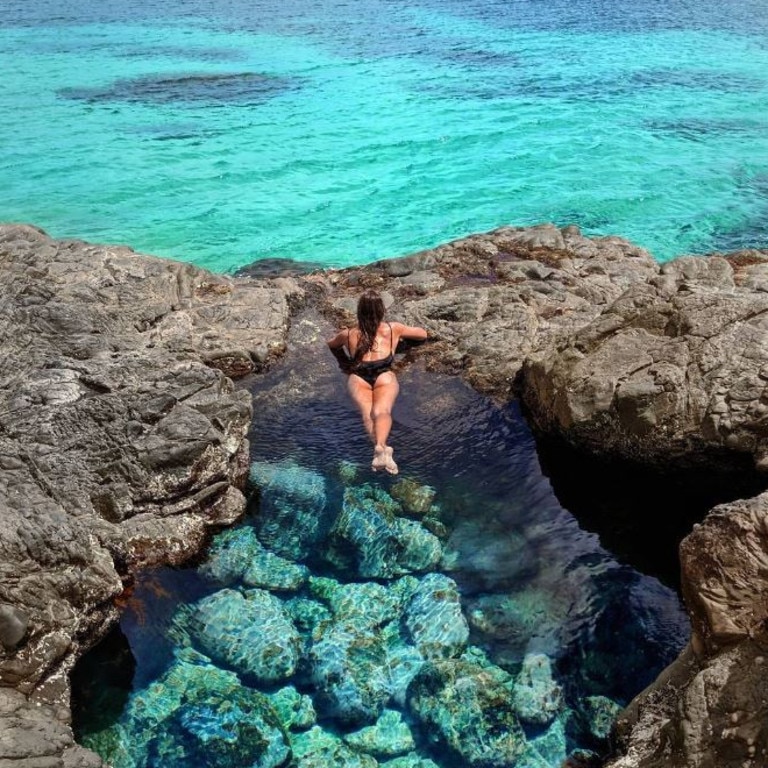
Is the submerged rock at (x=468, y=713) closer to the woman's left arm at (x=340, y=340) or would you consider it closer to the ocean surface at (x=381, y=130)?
the woman's left arm at (x=340, y=340)

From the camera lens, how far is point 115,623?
6.58 m

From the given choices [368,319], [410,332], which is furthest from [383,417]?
[410,332]

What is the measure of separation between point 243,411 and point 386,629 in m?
2.75

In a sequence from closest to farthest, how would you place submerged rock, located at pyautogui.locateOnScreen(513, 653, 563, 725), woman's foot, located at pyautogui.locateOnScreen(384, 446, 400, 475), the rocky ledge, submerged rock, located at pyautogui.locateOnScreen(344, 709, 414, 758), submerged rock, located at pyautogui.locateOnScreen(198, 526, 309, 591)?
the rocky ledge < submerged rock, located at pyautogui.locateOnScreen(344, 709, 414, 758) < submerged rock, located at pyautogui.locateOnScreen(513, 653, 563, 725) < submerged rock, located at pyautogui.locateOnScreen(198, 526, 309, 591) < woman's foot, located at pyautogui.locateOnScreen(384, 446, 400, 475)

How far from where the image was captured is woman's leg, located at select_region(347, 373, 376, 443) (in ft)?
28.4

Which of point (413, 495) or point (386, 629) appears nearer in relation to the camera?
point (386, 629)

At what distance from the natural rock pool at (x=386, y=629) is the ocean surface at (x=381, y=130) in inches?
341

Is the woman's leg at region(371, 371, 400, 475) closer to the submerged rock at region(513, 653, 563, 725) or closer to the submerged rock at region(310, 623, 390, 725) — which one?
the submerged rock at region(310, 623, 390, 725)

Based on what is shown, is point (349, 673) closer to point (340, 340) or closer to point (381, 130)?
point (340, 340)

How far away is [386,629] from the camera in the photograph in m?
6.64

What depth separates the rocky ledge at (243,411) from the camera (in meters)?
5.01

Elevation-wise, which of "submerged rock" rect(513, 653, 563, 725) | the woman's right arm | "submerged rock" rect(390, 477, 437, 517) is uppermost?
the woman's right arm

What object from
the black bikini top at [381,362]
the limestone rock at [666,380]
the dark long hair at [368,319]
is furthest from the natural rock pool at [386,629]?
the dark long hair at [368,319]

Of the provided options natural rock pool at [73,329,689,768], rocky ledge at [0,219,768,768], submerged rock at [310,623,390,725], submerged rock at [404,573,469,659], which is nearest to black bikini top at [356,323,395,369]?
rocky ledge at [0,219,768,768]
